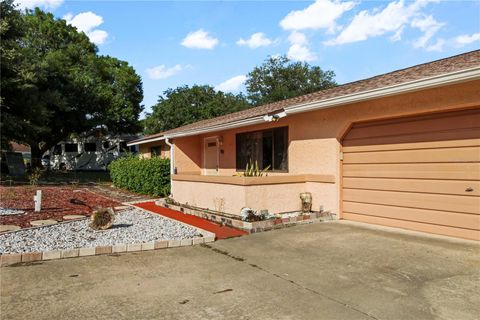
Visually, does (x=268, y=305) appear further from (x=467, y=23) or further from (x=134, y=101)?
(x=134, y=101)

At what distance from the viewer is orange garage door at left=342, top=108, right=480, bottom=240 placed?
6.81 m

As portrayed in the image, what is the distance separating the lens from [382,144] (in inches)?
327

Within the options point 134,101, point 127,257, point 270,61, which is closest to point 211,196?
point 127,257

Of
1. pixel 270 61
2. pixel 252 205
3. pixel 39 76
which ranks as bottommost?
pixel 252 205

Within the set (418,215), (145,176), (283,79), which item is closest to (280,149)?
(418,215)

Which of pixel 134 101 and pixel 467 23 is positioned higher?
pixel 134 101

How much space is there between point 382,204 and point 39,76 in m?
19.9

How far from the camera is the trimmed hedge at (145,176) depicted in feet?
49.4

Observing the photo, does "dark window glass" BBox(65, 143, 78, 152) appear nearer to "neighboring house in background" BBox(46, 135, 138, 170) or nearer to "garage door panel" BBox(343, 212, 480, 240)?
"neighboring house in background" BBox(46, 135, 138, 170)

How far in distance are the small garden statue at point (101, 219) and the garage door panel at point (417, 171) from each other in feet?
18.5

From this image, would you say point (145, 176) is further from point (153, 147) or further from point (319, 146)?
point (319, 146)

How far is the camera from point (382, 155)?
27.2ft

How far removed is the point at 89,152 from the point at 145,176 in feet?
76.0

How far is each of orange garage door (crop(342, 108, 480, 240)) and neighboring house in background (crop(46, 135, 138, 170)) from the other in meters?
30.5
